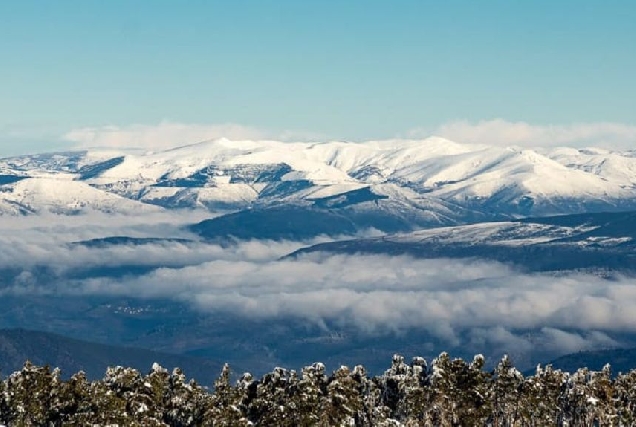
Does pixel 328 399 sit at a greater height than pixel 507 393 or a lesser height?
greater

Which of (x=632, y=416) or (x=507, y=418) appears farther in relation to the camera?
(x=507, y=418)

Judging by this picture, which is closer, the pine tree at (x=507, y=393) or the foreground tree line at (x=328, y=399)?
the foreground tree line at (x=328, y=399)

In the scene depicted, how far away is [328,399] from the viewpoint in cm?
16538

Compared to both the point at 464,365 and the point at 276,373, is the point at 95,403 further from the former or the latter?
the point at 464,365

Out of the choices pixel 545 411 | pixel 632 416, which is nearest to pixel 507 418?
pixel 545 411

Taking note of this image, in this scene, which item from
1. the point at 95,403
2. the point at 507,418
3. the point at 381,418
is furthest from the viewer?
the point at 507,418

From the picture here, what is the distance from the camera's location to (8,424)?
17338 cm

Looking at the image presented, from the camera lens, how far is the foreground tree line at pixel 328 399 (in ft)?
522

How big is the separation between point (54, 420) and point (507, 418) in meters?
70.9

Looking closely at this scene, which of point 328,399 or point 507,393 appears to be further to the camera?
point 507,393

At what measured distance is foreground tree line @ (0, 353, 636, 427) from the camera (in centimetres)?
15925

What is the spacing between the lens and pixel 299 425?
157 metres

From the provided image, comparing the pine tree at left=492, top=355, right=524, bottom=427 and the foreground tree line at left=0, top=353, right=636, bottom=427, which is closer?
→ the foreground tree line at left=0, top=353, right=636, bottom=427

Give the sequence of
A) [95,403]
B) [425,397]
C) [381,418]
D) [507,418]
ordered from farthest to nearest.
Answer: [507,418] < [425,397] < [381,418] < [95,403]
